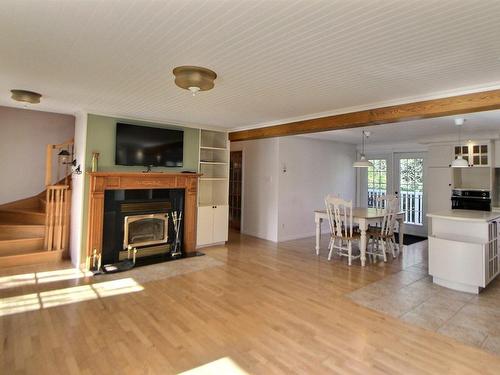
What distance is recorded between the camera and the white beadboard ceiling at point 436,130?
4578 millimetres

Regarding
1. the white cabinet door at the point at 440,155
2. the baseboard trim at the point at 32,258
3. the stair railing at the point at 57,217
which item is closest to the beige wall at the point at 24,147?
the stair railing at the point at 57,217

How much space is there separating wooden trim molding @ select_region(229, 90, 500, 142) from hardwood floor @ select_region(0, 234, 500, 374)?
6.98 ft

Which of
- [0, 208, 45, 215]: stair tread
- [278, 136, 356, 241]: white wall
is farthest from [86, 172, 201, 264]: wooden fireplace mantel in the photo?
[278, 136, 356, 241]: white wall

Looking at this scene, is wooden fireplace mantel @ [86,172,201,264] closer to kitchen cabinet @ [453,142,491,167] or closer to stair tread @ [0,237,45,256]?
stair tread @ [0,237,45,256]

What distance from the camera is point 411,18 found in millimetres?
1722

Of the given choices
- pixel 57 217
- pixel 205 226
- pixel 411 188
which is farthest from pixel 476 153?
pixel 57 217

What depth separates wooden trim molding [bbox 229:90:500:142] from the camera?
9.50 ft

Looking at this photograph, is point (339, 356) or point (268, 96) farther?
point (268, 96)

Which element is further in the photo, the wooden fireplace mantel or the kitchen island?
the wooden fireplace mantel

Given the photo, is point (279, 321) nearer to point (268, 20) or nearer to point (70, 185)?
point (268, 20)

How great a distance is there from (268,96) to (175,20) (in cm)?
173

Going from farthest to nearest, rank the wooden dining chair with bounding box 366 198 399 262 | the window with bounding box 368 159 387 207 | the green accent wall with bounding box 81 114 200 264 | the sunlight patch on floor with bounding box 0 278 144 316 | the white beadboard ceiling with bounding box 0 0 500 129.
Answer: the window with bounding box 368 159 387 207, the wooden dining chair with bounding box 366 198 399 262, the green accent wall with bounding box 81 114 200 264, the sunlight patch on floor with bounding box 0 278 144 316, the white beadboard ceiling with bounding box 0 0 500 129

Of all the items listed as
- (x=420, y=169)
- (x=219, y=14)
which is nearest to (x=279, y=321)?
(x=219, y=14)

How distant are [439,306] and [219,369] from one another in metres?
2.52
